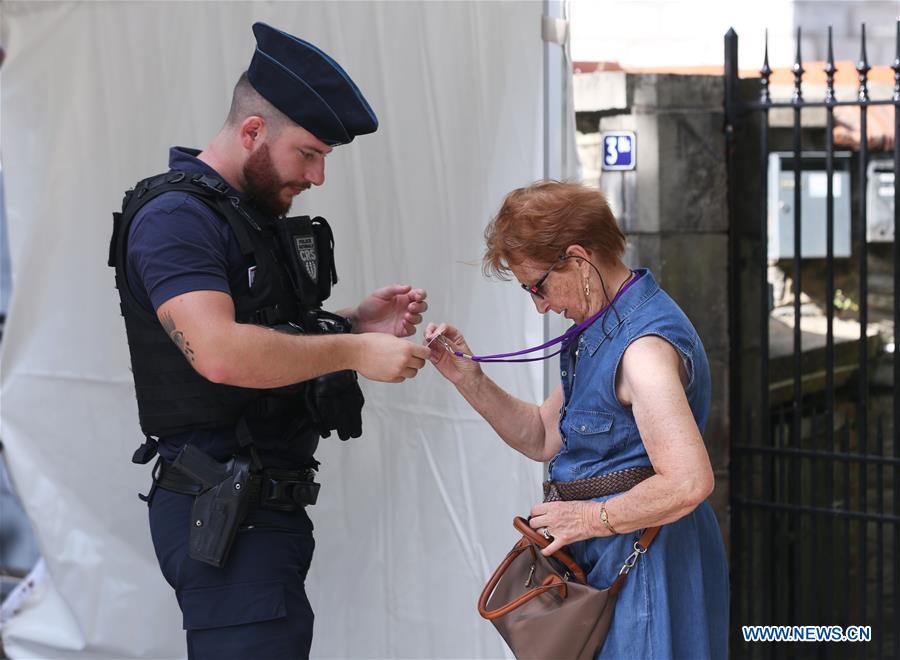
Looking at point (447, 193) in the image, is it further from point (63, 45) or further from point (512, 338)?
point (63, 45)

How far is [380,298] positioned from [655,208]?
1710 millimetres

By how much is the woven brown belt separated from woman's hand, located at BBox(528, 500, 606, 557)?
0.03 metres

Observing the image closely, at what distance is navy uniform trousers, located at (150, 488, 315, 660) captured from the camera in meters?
2.06

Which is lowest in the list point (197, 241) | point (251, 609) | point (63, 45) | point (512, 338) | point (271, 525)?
point (251, 609)

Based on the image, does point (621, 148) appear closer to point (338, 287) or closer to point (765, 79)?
point (765, 79)

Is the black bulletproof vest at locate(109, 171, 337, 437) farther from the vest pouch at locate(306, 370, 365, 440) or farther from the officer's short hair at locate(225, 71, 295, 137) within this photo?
the officer's short hair at locate(225, 71, 295, 137)

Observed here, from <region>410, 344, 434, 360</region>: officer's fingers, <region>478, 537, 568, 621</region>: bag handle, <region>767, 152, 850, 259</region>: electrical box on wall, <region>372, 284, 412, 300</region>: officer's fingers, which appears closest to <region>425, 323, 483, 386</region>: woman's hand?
<region>410, 344, 434, 360</region>: officer's fingers

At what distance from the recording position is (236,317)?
205 centimetres

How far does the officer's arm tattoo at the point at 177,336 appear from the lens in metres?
1.89

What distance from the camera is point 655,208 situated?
3842 millimetres

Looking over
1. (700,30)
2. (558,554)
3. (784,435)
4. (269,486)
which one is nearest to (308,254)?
(269,486)

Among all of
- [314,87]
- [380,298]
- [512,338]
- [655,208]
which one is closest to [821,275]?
[655,208]

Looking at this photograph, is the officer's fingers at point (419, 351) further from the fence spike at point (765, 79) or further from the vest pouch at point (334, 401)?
the fence spike at point (765, 79)

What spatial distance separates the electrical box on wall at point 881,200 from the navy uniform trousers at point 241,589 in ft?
11.4
